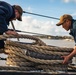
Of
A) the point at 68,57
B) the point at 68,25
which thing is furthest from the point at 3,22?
the point at 68,57

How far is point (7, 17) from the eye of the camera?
6.46 meters

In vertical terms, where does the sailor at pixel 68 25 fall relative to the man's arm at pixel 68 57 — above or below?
above

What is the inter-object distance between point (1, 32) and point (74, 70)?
69.6 inches

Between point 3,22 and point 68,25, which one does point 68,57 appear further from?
point 3,22

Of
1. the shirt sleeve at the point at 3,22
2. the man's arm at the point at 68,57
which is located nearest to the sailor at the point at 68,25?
the man's arm at the point at 68,57

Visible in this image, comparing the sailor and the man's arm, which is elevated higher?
the sailor

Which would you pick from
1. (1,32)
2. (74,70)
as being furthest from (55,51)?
(1,32)

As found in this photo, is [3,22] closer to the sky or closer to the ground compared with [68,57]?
closer to the sky

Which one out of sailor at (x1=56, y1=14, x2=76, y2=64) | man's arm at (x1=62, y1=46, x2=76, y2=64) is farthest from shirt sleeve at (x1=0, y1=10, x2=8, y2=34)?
man's arm at (x1=62, y1=46, x2=76, y2=64)

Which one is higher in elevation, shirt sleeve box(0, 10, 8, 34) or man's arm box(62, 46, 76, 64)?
shirt sleeve box(0, 10, 8, 34)

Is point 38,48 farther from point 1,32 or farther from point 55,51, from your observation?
point 1,32

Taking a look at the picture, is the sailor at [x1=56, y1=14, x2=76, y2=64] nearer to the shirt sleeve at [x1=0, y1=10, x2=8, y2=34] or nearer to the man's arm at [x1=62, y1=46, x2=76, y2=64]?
the man's arm at [x1=62, y1=46, x2=76, y2=64]

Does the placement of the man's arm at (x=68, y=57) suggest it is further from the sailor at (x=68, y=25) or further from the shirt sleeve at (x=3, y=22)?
the shirt sleeve at (x=3, y=22)

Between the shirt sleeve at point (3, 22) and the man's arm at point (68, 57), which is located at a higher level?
the shirt sleeve at point (3, 22)
